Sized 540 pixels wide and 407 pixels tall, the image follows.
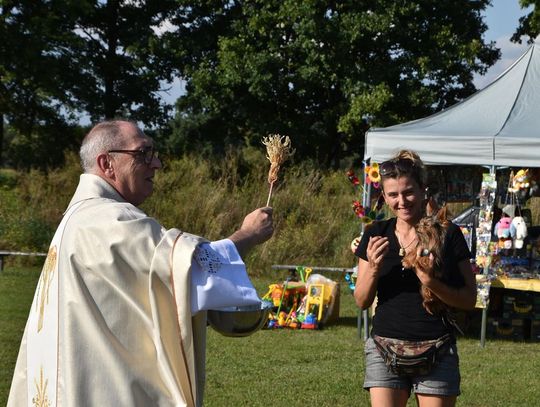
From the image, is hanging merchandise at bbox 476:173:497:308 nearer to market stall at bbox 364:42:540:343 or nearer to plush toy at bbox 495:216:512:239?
market stall at bbox 364:42:540:343

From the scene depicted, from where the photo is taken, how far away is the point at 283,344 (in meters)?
10.2

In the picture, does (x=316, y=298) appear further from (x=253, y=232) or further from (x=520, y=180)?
(x=253, y=232)

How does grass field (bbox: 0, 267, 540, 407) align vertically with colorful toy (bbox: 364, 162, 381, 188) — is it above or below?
below

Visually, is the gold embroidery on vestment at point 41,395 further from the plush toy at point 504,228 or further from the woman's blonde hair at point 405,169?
the plush toy at point 504,228

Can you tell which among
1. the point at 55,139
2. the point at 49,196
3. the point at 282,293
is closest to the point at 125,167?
the point at 282,293

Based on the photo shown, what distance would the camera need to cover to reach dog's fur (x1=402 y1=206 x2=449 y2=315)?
3.90m

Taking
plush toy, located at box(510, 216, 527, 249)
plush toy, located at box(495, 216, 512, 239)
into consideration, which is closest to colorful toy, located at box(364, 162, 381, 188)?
plush toy, located at box(495, 216, 512, 239)

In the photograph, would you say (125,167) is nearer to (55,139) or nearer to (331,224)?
(331,224)

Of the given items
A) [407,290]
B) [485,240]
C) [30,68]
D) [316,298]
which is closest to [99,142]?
[407,290]

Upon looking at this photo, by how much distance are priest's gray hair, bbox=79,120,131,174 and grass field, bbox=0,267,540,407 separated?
175 inches

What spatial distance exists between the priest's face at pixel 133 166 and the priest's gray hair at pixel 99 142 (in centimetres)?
2

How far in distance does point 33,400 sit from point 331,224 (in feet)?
50.4

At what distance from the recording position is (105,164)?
321 cm

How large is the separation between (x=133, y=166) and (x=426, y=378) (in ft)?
5.24
